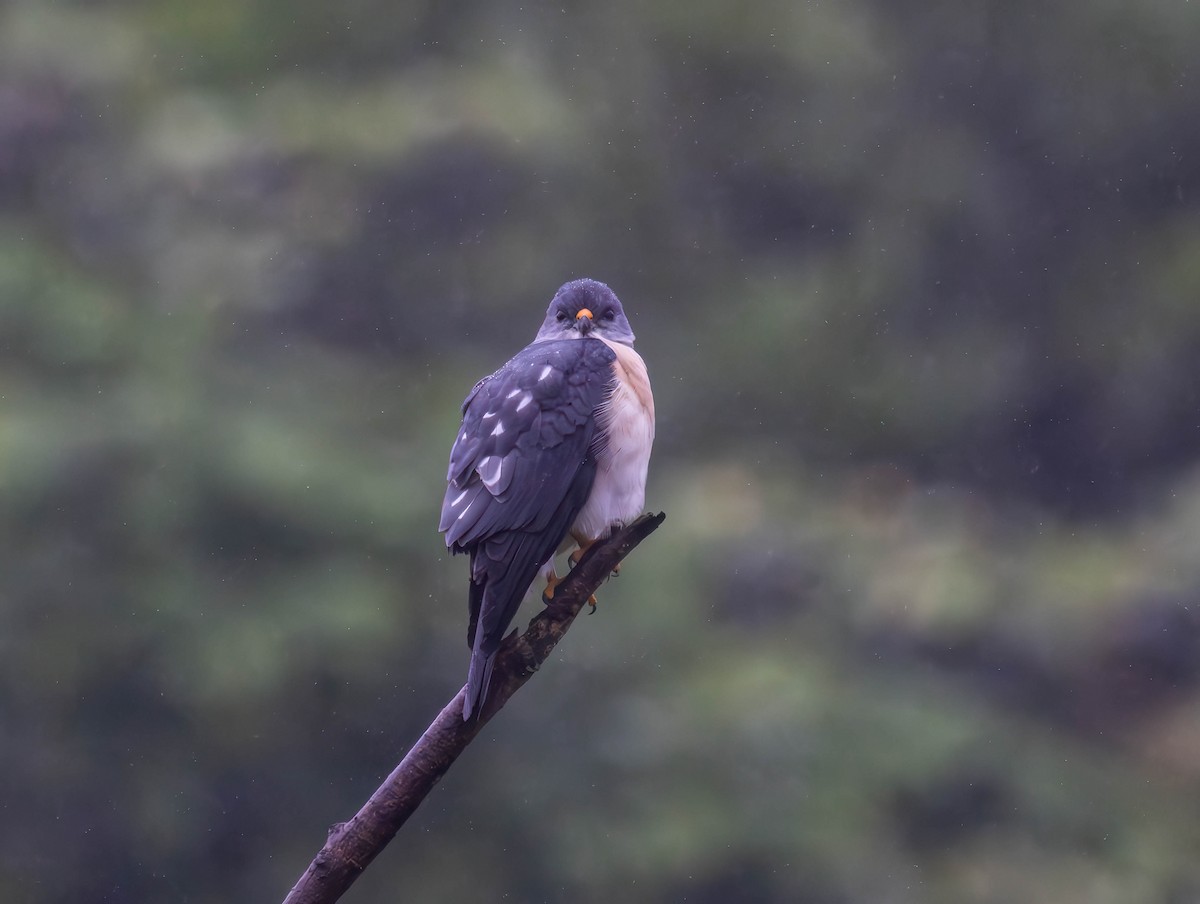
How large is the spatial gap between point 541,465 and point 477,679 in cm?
64

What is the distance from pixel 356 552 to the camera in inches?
200

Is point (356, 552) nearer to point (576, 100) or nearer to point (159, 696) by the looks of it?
point (159, 696)

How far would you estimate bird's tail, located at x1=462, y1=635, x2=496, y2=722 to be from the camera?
1.87 metres

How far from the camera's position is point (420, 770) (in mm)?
1847

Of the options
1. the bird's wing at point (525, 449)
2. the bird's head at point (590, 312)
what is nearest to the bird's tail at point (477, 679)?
the bird's wing at point (525, 449)

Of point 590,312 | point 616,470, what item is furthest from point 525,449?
point 590,312

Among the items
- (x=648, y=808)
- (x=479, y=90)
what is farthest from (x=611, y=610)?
(x=479, y=90)

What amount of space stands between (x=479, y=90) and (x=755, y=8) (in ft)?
5.34

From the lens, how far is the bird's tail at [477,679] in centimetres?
187

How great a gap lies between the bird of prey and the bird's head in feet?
1.11

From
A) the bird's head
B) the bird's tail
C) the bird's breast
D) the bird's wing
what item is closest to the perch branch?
the bird's tail

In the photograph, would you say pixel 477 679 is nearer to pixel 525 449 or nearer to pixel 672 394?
pixel 525 449

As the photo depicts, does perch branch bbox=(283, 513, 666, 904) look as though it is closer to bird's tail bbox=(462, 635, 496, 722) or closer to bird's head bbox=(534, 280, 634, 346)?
bird's tail bbox=(462, 635, 496, 722)

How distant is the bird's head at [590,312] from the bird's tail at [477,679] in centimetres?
144
